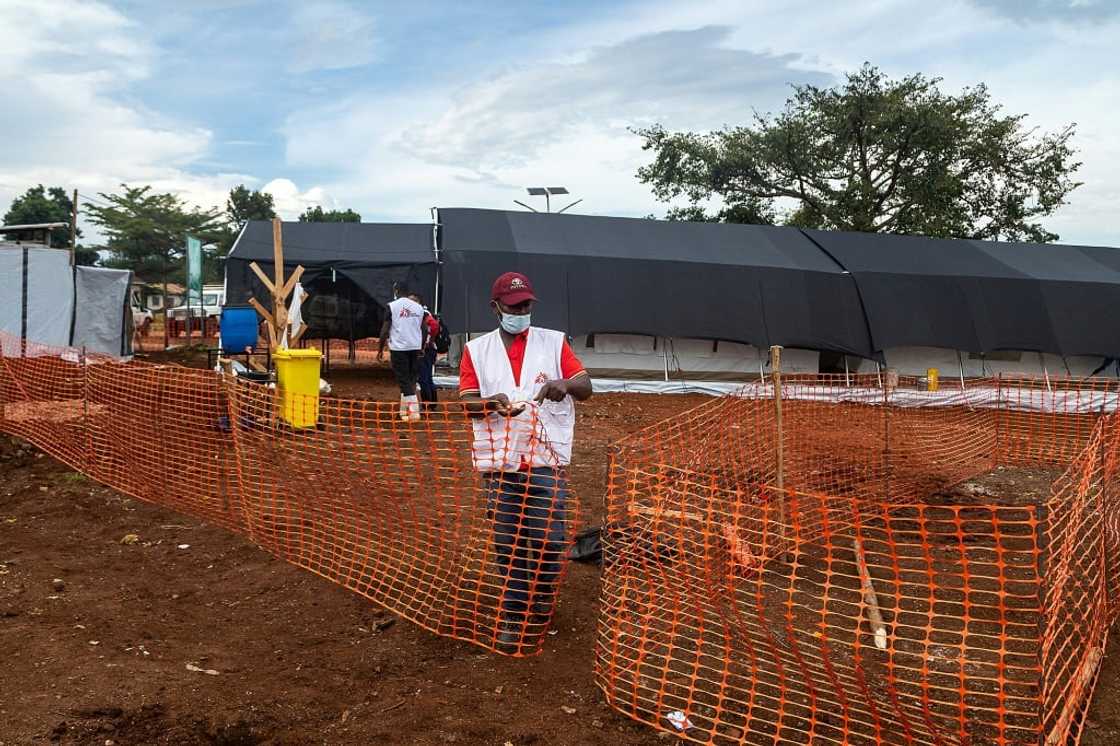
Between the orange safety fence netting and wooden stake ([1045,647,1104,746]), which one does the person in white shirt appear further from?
wooden stake ([1045,647,1104,746])

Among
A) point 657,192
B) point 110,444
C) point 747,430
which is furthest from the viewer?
point 657,192

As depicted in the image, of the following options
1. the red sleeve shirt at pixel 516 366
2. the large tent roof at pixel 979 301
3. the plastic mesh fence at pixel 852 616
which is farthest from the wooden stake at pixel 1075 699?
the large tent roof at pixel 979 301

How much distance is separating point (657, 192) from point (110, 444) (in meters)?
22.4

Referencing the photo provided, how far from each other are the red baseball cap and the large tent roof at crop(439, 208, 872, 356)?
1145 cm

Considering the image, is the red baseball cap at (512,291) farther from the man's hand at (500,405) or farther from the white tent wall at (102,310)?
the white tent wall at (102,310)

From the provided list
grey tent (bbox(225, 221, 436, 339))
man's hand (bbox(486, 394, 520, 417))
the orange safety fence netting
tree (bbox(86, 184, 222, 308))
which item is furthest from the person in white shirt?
tree (bbox(86, 184, 222, 308))

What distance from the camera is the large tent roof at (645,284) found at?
53.7 ft

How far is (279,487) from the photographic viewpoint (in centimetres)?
668

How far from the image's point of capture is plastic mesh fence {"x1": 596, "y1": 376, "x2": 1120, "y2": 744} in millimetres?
3305

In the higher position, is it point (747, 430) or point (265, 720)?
point (747, 430)

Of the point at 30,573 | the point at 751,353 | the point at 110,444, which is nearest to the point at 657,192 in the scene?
the point at 751,353

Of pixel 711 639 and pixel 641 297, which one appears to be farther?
pixel 641 297

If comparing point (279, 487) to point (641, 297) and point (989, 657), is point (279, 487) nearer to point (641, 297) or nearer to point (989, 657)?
point (989, 657)

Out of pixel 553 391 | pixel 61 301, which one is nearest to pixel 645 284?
pixel 61 301
